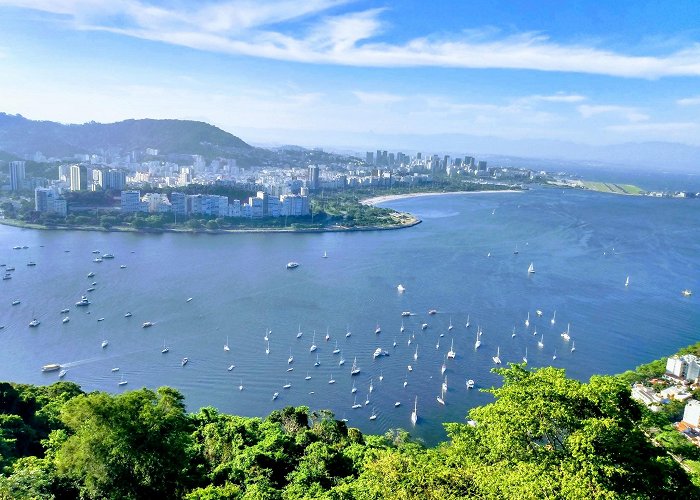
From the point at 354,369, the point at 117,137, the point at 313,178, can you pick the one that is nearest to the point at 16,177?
the point at 313,178

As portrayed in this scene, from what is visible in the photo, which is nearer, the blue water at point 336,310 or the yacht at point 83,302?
the blue water at point 336,310

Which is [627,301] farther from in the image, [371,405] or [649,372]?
[371,405]

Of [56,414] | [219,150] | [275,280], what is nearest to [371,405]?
[56,414]

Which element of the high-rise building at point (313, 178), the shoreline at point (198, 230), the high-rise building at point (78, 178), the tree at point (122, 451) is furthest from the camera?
the high-rise building at point (313, 178)

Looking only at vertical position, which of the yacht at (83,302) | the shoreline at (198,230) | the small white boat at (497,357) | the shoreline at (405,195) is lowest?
the small white boat at (497,357)

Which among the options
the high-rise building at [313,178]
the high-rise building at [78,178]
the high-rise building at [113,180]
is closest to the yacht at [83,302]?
the high-rise building at [113,180]

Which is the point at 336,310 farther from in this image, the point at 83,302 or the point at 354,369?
the point at 83,302

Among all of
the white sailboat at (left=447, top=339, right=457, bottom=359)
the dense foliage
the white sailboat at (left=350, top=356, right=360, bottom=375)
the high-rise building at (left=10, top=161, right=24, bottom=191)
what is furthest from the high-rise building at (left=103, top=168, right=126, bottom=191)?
the dense foliage

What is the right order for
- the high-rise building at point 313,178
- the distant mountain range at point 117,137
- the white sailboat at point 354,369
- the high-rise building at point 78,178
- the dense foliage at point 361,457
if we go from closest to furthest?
1. the dense foliage at point 361,457
2. the white sailboat at point 354,369
3. the high-rise building at point 78,178
4. the high-rise building at point 313,178
5. the distant mountain range at point 117,137

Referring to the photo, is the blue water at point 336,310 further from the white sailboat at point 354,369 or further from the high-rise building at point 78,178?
the high-rise building at point 78,178
